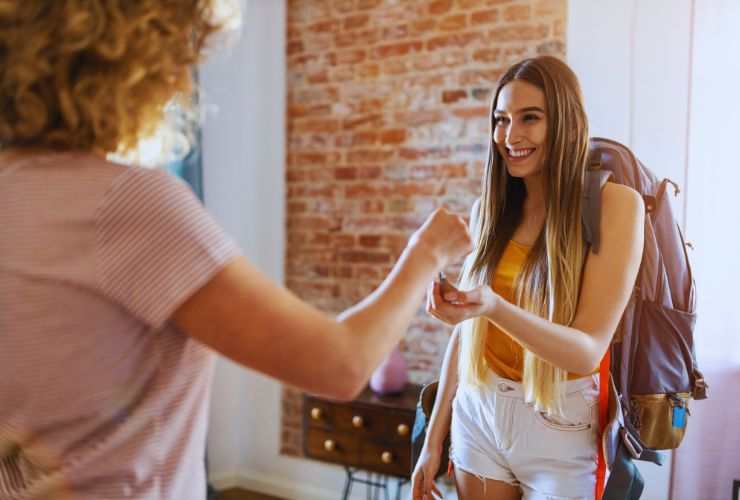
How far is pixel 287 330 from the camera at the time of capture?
700 mm

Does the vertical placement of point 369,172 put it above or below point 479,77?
below

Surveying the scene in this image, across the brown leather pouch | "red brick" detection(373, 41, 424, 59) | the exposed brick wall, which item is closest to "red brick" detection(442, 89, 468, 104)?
the exposed brick wall

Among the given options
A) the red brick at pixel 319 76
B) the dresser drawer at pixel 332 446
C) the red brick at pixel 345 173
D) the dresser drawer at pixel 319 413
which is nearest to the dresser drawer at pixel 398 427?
the dresser drawer at pixel 332 446

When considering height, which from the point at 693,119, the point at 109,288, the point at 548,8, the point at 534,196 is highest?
the point at 548,8

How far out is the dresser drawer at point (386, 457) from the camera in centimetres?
247

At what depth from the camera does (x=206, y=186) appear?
3.33m

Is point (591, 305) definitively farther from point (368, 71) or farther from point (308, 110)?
point (308, 110)

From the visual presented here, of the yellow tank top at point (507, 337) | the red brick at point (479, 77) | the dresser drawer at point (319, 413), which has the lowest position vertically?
the dresser drawer at point (319, 413)

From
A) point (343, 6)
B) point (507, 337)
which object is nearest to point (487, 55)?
point (343, 6)

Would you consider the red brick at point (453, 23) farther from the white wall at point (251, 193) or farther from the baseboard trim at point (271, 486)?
the baseboard trim at point (271, 486)

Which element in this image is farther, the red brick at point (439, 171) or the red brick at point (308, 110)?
the red brick at point (308, 110)

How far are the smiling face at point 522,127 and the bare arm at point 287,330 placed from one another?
903 millimetres

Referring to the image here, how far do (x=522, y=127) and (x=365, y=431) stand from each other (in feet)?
4.87

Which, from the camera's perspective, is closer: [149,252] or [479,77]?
[149,252]
